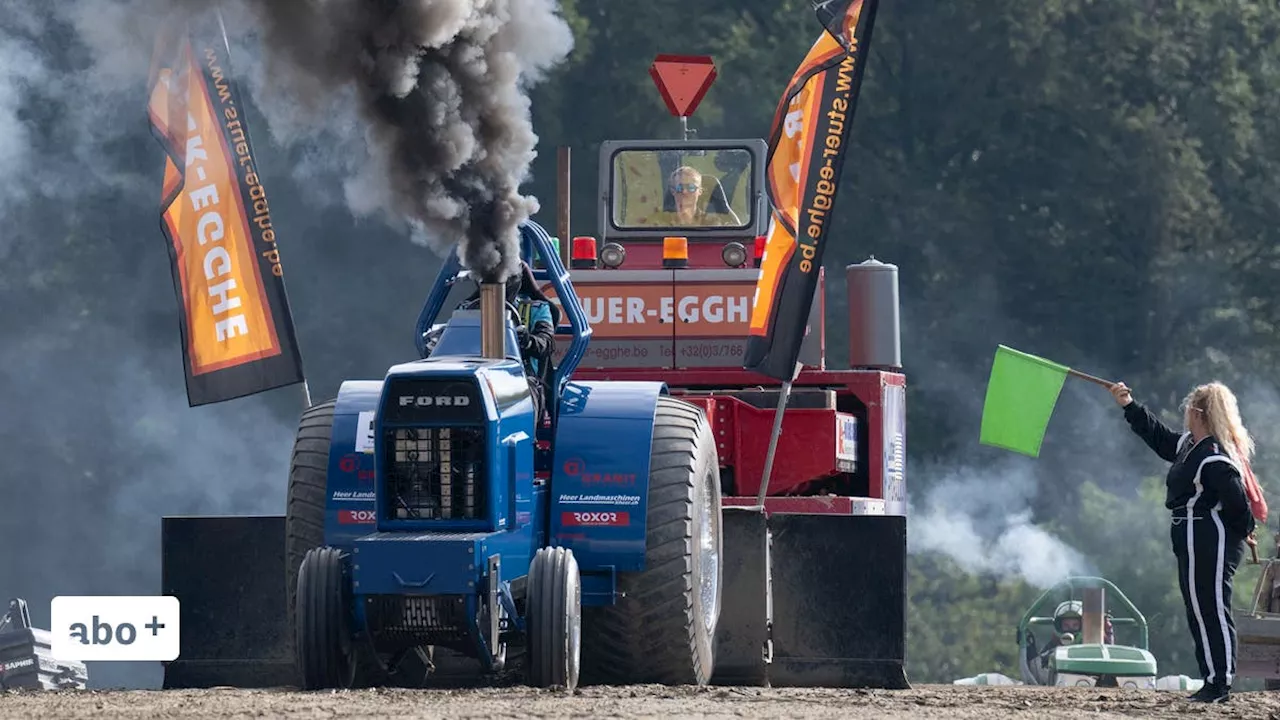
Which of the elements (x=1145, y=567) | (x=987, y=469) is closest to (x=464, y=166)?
(x=1145, y=567)

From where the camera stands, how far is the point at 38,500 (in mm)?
36062

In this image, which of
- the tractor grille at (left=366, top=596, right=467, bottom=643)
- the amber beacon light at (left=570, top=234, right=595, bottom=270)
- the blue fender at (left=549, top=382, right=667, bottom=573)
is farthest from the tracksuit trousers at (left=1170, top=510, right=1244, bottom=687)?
the amber beacon light at (left=570, top=234, right=595, bottom=270)

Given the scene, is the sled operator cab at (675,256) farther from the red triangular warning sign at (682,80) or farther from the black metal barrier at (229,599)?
the black metal barrier at (229,599)

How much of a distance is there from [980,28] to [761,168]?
21.5 m

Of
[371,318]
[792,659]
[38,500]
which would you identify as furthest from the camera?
[371,318]

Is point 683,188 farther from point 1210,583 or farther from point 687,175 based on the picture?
point 1210,583

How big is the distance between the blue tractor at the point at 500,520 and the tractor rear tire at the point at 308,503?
0.01m

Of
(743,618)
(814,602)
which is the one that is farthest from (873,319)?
(743,618)

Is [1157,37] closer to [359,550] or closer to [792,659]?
[792,659]

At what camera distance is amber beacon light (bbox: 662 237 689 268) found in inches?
680

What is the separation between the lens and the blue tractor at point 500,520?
1151cm

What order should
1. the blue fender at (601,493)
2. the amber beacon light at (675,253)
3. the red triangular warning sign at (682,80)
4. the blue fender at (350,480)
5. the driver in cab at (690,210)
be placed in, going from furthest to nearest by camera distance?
the red triangular warning sign at (682,80) → the driver in cab at (690,210) → the amber beacon light at (675,253) → the blue fender at (350,480) → the blue fender at (601,493)

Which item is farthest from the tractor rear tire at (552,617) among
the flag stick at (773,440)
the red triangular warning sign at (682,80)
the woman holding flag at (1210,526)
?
the red triangular warning sign at (682,80)

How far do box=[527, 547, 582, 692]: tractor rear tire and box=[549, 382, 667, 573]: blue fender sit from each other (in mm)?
591
